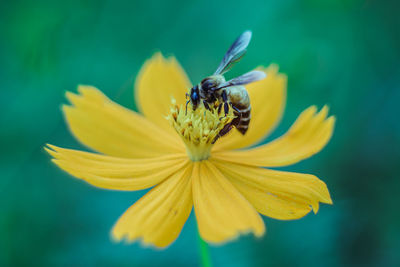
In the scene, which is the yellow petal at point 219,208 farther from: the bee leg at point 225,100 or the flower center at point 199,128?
the bee leg at point 225,100

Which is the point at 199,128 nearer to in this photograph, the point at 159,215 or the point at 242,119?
the point at 242,119

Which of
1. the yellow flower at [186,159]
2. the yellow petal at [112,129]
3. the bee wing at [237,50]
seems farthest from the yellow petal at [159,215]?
the bee wing at [237,50]

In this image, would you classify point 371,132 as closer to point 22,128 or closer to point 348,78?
point 348,78

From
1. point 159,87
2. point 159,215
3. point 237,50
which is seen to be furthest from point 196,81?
point 159,215

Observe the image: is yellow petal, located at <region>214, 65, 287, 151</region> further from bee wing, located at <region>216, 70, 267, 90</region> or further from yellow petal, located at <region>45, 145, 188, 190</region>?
bee wing, located at <region>216, 70, 267, 90</region>

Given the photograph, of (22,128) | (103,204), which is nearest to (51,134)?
(22,128)

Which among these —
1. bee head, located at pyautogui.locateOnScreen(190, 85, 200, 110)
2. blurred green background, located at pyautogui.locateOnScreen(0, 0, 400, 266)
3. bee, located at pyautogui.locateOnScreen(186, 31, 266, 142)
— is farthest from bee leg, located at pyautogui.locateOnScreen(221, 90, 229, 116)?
blurred green background, located at pyautogui.locateOnScreen(0, 0, 400, 266)

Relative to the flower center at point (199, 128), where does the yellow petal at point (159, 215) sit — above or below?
below
